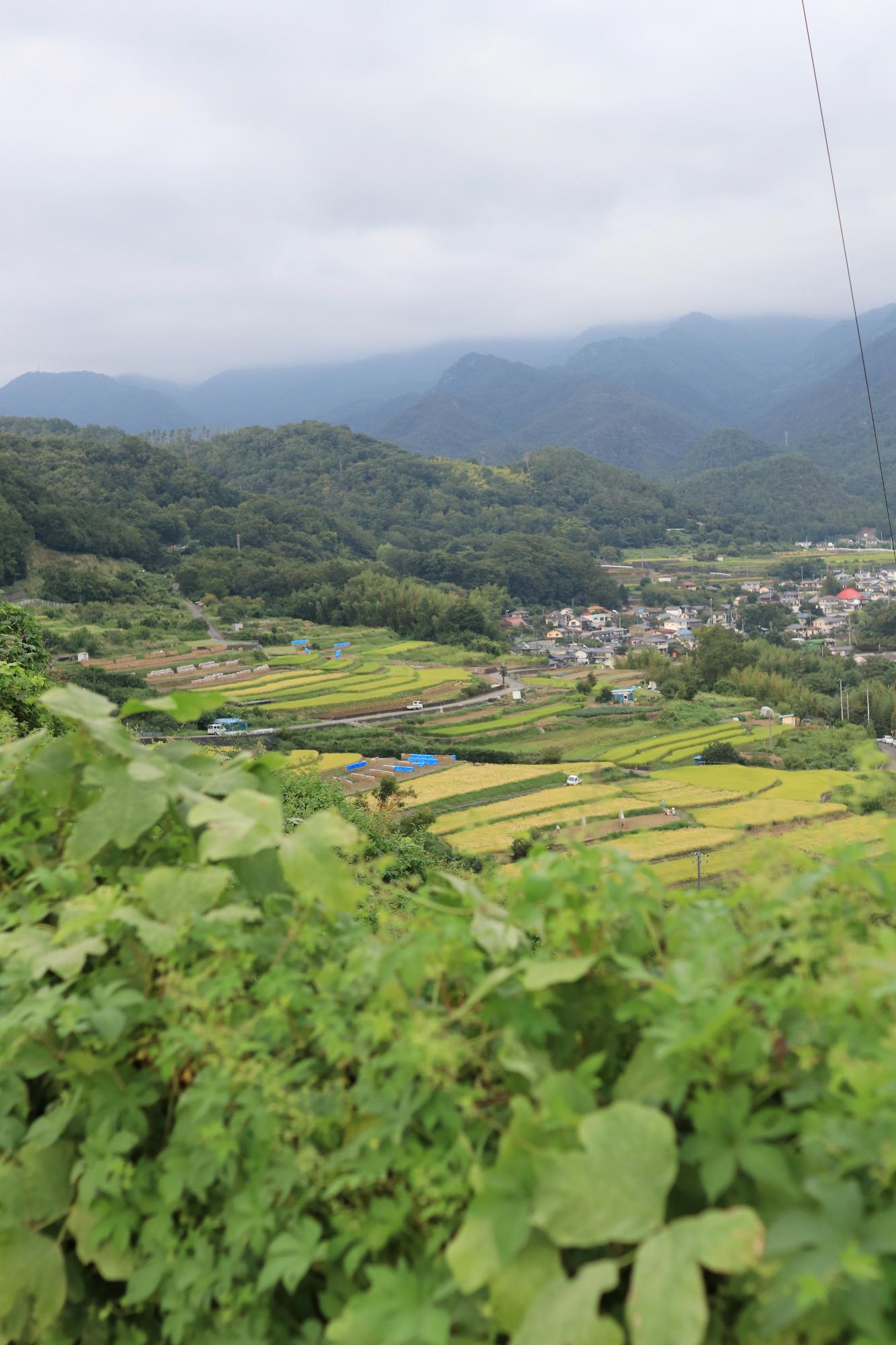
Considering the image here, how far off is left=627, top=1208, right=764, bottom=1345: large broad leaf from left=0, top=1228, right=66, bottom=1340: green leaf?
0.67 meters

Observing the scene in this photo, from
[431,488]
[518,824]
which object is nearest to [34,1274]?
[518,824]

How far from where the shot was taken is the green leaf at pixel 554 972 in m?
0.85

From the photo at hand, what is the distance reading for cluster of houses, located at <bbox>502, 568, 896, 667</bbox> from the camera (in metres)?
45.6

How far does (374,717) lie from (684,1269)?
30.1 metres

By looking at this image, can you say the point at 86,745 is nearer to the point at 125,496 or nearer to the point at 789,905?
the point at 789,905

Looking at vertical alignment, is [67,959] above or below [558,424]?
below

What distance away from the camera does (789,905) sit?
34.8 inches

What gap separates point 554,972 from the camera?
868 mm

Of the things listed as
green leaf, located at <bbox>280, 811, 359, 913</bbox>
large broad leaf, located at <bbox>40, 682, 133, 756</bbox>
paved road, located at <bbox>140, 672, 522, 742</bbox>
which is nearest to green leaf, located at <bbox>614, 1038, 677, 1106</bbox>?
green leaf, located at <bbox>280, 811, 359, 913</bbox>

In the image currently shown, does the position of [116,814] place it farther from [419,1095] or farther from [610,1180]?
[610,1180]

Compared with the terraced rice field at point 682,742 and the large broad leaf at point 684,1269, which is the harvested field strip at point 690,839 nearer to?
the terraced rice field at point 682,742

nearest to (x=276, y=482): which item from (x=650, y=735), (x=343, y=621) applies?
(x=343, y=621)

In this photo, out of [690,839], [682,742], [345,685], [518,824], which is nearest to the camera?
[690,839]

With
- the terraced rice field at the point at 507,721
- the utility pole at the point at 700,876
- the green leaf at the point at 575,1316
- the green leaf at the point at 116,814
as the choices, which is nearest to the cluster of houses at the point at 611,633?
the terraced rice field at the point at 507,721
